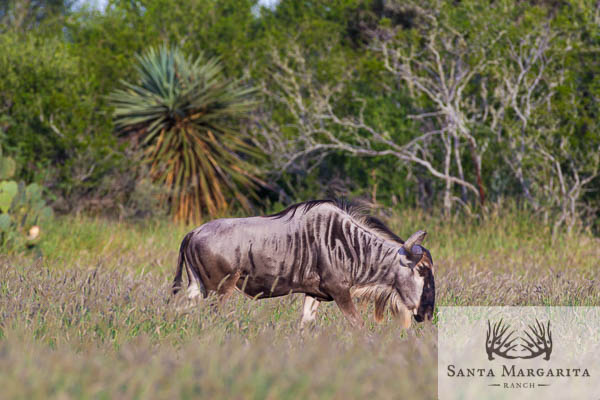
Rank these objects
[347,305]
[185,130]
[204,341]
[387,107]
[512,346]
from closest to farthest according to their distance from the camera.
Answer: [204,341] < [512,346] < [347,305] < [185,130] < [387,107]

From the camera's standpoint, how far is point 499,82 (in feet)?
41.5

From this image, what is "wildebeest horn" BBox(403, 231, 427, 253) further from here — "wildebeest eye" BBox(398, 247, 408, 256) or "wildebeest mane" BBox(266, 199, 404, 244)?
"wildebeest mane" BBox(266, 199, 404, 244)

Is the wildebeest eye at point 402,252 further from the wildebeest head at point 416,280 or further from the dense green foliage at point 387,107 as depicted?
the dense green foliage at point 387,107

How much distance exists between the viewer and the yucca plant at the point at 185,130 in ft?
47.0

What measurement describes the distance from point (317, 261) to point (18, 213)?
578 centimetres

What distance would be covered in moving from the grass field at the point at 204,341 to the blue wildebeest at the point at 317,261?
0.16 meters

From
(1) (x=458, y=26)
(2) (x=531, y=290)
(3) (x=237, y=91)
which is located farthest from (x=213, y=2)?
(2) (x=531, y=290)

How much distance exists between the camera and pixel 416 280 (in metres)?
3.47

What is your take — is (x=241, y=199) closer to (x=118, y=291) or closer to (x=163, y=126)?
(x=163, y=126)

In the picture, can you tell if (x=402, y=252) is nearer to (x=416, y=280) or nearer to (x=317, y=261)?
(x=416, y=280)

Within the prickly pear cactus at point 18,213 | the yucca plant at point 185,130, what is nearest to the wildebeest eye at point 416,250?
the prickly pear cactus at point 18,213

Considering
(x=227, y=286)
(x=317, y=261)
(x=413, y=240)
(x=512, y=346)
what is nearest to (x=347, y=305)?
(x=317, y=261)

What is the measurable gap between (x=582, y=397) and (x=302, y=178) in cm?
1372

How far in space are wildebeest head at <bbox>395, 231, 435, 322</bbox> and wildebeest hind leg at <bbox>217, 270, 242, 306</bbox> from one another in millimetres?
901
